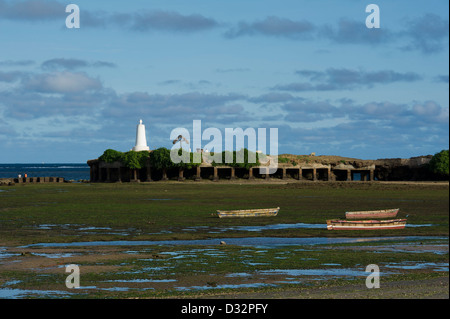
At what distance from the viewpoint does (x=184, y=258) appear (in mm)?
27250

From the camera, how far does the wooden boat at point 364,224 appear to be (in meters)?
37.7

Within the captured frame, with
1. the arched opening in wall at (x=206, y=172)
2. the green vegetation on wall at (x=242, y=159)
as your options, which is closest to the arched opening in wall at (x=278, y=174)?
the green vegetation on wall at (x=242, y=159)

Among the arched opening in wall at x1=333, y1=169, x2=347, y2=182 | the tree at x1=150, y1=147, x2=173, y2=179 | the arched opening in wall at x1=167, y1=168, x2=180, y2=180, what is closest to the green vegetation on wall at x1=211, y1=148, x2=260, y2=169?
the tree at x1=150, y1=147, x2=173, y2=179

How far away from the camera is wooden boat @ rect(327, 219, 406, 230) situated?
37.7 metres

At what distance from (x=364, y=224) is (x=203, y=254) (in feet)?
43.1

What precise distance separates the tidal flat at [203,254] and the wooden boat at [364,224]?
44 centimetres

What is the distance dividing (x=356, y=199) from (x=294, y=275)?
4200cm

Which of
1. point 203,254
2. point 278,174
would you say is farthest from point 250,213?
point 278,174

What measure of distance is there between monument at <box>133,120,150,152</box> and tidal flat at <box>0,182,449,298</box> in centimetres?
7482

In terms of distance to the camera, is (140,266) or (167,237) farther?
(167,237)

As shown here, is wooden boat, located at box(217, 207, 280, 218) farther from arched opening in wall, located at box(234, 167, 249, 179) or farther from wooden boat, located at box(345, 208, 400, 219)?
arched opening in wall, located at box(234, 167, 249, 179)

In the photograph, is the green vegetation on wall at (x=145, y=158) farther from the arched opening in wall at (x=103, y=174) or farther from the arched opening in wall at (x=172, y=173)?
the arched opening in wall at (x=172, y=173)
